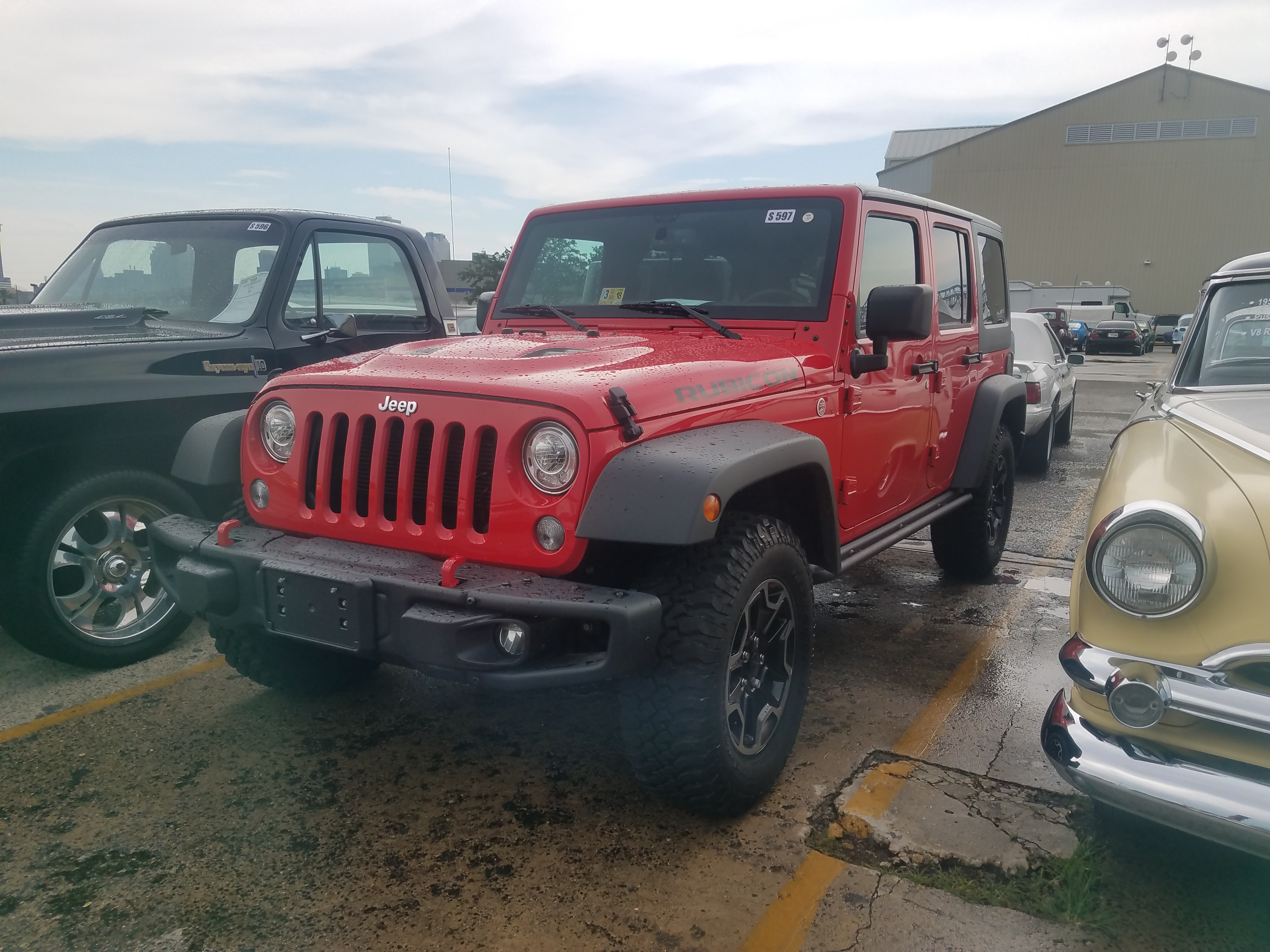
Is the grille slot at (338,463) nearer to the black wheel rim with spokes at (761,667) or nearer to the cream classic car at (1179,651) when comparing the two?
the black wheel rim with spokes at (761,667)

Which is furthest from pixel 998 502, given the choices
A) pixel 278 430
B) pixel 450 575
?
pixel 278 430

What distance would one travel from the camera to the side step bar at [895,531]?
140 inches

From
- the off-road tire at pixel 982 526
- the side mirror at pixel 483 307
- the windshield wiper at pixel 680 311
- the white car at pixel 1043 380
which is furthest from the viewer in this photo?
the white car at pixel 1043 380

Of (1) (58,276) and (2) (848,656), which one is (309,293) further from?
(2) (848,656)

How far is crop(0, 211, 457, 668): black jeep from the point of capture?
370 centimetres

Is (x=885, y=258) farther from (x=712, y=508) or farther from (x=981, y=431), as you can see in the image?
(x=712, y=508)

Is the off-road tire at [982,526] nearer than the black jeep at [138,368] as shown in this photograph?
No

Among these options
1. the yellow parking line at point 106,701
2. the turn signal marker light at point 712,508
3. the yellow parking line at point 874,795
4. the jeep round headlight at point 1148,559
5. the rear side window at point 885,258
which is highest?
the rear side window at point 885,258

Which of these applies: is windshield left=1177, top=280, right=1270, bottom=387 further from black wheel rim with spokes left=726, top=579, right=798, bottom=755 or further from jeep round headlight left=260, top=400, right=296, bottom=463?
jeep round headlight left=260, top=400, right=296, bottom=463

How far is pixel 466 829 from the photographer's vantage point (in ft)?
9.39

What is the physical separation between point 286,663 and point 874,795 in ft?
7.01

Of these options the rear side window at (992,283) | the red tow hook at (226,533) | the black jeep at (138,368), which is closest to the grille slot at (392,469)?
the red tow hook at (226,533)

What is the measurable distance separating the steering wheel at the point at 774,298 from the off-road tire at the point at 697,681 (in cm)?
115

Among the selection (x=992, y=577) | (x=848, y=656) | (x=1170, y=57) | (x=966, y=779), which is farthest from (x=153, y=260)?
(x=1170, y=57)
